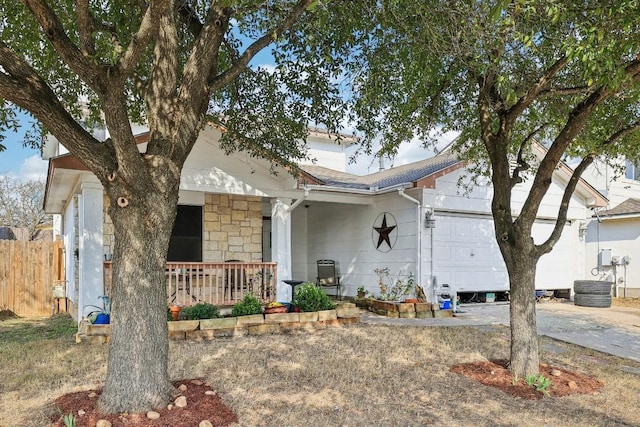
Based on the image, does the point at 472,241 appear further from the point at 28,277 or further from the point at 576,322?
the point at 28,277

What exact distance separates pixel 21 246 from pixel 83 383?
7970mm

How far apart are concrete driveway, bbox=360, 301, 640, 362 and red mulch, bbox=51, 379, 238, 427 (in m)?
5.10

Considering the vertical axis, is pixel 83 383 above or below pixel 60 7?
below

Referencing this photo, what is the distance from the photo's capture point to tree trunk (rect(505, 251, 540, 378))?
553 cm

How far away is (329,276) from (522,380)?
8.40 m

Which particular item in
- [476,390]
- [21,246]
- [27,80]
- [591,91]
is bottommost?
[476,390]

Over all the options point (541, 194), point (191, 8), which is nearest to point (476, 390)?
point (541, 194)

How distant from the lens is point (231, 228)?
35.8 ft

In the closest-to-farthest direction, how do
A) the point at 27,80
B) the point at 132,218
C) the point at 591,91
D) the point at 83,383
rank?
the point at 27,80 → the point at 132,218 → the point at 83,383 → the point at 591,91

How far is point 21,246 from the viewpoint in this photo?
11.4m

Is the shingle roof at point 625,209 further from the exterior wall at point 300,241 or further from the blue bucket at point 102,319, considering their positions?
the blue bucket at point 102,319

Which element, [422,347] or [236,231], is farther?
[236,231]

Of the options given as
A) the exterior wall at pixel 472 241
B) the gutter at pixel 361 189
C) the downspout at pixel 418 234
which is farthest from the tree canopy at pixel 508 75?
the exterior wall at pixel 472 241

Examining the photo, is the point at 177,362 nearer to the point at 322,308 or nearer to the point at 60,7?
the point at 322,308
